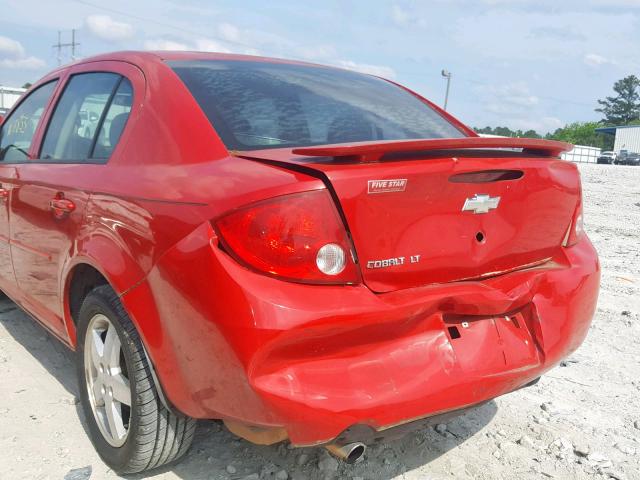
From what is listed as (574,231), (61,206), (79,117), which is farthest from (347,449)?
(79,117)

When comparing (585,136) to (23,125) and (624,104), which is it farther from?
(23,125)

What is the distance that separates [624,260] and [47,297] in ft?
19.6

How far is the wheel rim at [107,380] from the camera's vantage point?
242 cm

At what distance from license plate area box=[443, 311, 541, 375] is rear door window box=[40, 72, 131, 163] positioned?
155 centimetres

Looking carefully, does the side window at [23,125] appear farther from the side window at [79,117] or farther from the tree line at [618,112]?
the tree line at [618,112]

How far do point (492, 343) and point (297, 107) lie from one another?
1217 millimetres

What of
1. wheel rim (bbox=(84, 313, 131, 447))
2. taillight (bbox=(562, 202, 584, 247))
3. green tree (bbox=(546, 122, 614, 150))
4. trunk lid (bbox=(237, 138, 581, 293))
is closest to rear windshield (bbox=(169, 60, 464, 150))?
trunk lid (bbox=(237, 138, 581, 293))

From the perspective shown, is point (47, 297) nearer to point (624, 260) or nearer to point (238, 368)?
point (238, 368)

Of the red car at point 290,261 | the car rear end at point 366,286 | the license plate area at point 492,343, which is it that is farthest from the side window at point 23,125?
Result: the license plate area at point 492,343

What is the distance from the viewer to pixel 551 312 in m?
2.30

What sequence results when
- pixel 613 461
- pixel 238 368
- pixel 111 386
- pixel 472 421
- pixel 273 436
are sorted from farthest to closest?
pixel 472 421 < pixel 613 461 < pixel 111 386 < pixel 273 436 < pixel 238 368

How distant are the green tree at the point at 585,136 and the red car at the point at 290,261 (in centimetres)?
9895

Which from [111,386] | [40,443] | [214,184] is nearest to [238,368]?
[214,184]

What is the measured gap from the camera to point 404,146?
6.43 feet
